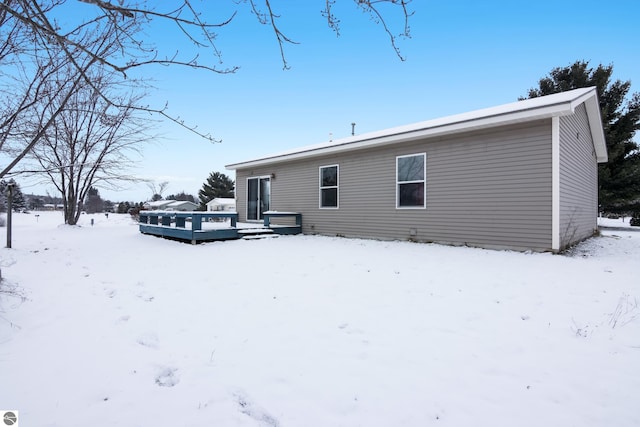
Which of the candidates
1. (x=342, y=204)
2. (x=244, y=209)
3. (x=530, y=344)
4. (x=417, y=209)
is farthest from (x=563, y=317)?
(x=244, y=209)

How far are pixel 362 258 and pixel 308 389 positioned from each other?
4218mm

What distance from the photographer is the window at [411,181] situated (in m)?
8.05

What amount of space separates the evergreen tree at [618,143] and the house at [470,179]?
19.9 ft

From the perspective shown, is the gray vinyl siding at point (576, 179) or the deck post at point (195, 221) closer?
the gray vinyl siding at point (576, 179)

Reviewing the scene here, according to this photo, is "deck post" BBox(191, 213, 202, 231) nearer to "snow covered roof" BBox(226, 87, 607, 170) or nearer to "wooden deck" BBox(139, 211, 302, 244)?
"wooden deck" BBox(139, 211, 302, 244)

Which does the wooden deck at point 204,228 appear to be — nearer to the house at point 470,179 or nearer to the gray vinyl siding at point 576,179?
the house at point 470,179

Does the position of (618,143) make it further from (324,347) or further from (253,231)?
(324,347)

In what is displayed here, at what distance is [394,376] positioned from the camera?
216 cm

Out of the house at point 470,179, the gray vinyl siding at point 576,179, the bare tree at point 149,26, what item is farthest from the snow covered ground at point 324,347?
the gray vinyl siding at point 576,179

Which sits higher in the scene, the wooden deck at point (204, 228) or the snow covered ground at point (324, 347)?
the wooden deck at point (204, 228)

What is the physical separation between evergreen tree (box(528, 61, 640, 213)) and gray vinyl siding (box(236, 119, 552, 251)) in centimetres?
1233

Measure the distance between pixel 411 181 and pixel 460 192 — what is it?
1280mm

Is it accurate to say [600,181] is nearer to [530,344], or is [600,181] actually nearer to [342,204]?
[342,204]

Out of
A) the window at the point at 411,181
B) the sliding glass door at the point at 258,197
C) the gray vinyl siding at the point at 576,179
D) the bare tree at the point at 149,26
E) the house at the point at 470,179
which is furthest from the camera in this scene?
the sliding glass door at the point at 258,197
